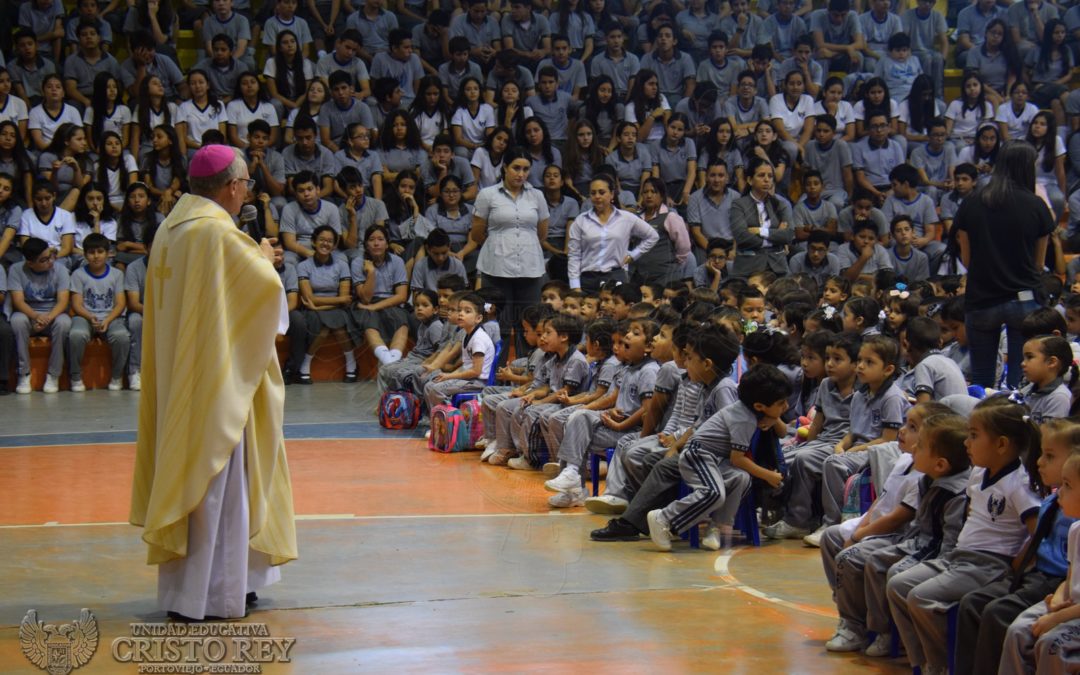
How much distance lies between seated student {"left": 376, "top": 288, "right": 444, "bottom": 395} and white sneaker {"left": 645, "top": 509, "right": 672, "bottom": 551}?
406 centimetres

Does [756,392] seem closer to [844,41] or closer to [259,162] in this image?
[259,162]

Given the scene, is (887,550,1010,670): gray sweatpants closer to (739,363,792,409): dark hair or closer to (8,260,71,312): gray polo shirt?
(739,363,792,409): dark hair

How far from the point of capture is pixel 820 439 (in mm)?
6410

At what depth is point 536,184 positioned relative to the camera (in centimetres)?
1252

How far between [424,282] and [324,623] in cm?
647

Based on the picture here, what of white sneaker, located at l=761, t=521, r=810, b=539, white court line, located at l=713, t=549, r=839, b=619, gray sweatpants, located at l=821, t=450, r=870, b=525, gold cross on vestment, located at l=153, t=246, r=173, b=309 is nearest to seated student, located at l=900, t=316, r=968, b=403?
gray sweatpants, located at l=821, t=450, r=870, b=525

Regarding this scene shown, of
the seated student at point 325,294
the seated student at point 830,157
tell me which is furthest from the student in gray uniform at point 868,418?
the seated student at point 830,157

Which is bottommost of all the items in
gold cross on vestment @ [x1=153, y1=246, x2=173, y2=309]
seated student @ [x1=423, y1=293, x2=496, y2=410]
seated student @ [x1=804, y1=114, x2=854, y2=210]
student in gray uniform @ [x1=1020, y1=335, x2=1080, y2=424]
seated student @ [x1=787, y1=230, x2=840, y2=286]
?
seated student @ [x1=423, y1=293, x2=496, y2=410]

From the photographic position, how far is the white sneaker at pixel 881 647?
176 inches

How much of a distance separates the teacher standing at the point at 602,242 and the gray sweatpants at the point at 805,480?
194 inches

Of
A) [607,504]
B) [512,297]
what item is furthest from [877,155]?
[607,504]

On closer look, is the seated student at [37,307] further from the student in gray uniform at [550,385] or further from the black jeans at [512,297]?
the student in gray uniform at [550,385]

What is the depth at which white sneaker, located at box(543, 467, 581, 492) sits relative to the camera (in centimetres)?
702

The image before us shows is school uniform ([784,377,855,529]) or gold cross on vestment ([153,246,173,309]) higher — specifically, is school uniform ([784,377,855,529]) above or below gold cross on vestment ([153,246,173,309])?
below
